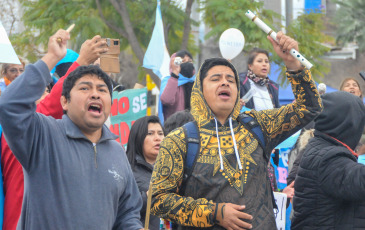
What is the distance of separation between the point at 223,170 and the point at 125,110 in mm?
4882

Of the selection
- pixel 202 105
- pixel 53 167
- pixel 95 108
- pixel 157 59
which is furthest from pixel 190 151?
pixel 157 59

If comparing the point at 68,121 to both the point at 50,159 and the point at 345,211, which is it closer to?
the point at 50,159

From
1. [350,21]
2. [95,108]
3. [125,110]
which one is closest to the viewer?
[95,108]

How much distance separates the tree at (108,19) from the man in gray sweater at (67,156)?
10.4 meters

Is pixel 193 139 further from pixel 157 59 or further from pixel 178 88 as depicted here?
pixel 157 59

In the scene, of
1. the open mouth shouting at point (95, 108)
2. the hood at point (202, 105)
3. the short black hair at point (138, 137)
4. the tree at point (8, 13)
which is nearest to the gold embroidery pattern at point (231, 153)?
the hood at point (202, 105)

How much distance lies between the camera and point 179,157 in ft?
13.5

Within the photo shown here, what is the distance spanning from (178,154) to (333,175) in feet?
3.60

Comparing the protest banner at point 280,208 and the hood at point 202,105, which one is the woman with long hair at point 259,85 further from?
the hood at point 202,105

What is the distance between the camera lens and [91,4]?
49.3 feet

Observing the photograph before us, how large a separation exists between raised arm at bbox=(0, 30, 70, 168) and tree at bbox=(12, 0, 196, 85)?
10.7 meters

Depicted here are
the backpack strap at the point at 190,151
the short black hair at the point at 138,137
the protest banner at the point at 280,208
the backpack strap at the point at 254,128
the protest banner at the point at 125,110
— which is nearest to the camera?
the backpack strap at the point at 190,151

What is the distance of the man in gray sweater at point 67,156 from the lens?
11.1 feet

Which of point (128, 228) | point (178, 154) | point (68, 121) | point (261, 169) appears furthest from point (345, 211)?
point (68, 121)
